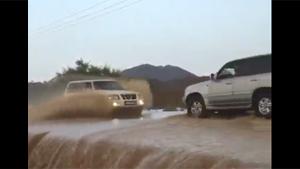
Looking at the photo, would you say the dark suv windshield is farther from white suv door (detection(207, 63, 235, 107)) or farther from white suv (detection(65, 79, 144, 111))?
white suv door (detection(207, 63, 235, 107))

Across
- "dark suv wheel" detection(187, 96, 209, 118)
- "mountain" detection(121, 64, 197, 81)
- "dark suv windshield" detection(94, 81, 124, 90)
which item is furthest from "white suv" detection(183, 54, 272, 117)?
"dark suv windshield" detection(94, 81, 124, 90)

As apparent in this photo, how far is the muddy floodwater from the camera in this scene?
7.63 m

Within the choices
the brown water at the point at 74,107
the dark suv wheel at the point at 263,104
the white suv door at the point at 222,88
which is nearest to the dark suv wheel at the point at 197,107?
the white suv door at the point at 222,88

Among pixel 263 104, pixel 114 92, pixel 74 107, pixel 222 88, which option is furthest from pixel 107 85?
pixel 263 104

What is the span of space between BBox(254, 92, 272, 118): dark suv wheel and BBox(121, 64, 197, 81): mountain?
1394 mm

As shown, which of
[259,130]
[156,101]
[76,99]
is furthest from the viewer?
[76,99]

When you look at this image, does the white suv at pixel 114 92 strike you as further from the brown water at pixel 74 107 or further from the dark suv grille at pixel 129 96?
the brown water at pixel 74 107

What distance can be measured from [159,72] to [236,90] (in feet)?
5.19
